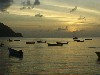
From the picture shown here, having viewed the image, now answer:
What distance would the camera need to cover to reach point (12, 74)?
348 feet

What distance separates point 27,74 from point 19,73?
3.88m

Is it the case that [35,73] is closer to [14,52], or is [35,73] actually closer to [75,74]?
[75,74]

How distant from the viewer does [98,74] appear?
11075 cm

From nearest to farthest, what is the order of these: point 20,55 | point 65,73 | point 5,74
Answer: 1. point 5,74
2. point 65,73
3. point 20,55

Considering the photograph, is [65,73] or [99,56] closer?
[65,73]

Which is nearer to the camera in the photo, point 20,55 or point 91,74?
point 91,74

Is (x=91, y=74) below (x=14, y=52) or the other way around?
the other way around

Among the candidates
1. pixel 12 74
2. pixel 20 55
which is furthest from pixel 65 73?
pixel 20 55

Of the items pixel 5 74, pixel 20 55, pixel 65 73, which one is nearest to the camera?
pixel 5 74

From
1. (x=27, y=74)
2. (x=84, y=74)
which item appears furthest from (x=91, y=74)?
(x=27, y=74)

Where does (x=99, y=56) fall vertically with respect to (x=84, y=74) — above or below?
below

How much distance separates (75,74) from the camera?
4272 inches

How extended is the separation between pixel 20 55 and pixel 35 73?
69.6 meters

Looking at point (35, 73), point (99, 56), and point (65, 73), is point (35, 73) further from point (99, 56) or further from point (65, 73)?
point (99, 56)
